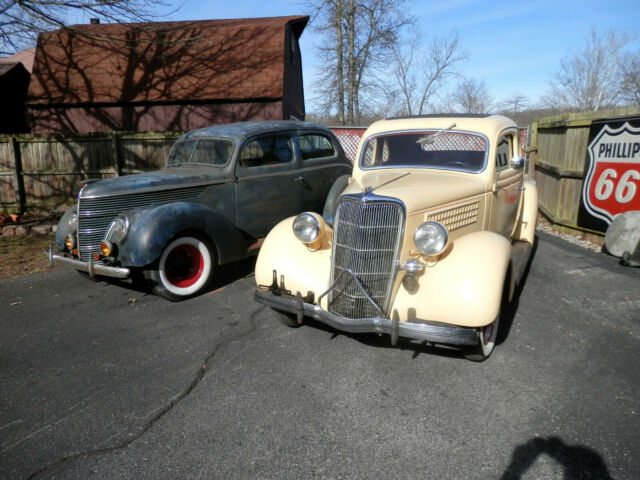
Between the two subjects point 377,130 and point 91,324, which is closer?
point 91,324

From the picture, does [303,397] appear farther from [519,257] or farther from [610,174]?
[610,174]

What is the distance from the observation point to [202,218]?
482cm

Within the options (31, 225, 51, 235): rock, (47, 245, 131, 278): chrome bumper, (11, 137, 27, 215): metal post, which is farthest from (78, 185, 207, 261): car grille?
(11, 137, 27, 215): metal post

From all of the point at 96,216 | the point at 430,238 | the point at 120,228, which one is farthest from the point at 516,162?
the point at 96,216

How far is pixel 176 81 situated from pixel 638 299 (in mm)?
13573

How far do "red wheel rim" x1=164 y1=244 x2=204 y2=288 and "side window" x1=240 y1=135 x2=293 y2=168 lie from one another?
52.0 inches

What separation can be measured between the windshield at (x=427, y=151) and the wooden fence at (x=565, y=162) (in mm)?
3597

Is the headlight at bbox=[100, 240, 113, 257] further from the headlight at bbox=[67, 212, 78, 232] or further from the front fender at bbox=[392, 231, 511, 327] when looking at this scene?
the front fender at bbox=[392, 231, 511, 327]

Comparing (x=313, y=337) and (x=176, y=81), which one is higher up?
(x=176, y=81)

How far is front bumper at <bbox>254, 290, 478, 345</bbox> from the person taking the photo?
2.88 m

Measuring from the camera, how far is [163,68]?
557 inches

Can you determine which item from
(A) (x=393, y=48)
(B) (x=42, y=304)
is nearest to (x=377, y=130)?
(B) (x=42, y=304)

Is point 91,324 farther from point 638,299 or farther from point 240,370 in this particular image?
point 638,299

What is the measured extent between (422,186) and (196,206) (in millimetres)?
2580
